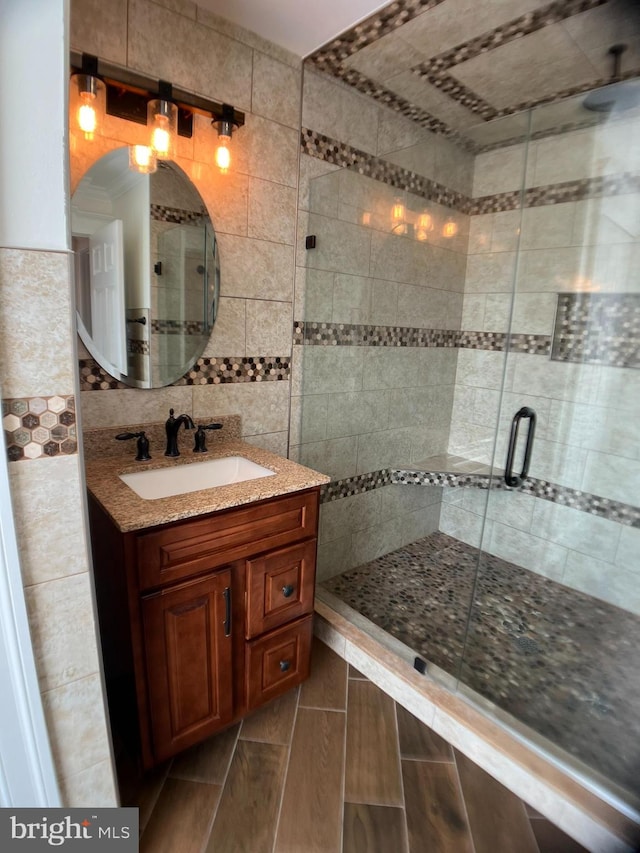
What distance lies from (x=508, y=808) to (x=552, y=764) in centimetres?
20

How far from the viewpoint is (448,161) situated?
283 cm

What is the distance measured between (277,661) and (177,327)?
1.38 m

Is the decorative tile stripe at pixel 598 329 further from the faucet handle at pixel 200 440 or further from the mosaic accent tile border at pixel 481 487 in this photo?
the faucet handle at pixel 200 440

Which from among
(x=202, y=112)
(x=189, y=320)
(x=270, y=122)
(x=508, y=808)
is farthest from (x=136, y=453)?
(x=508, y=808)

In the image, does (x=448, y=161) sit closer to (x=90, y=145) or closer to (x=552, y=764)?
(x=90, y=145)

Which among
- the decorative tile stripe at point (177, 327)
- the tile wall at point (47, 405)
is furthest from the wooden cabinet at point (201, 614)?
the decorative tile stripe at point (177, 327)

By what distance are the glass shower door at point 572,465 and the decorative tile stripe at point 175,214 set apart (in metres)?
1.69

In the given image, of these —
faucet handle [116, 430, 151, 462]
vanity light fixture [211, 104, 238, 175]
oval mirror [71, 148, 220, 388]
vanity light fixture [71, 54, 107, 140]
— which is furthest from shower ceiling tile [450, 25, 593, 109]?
faucet handle [116, 430, 151, 462]

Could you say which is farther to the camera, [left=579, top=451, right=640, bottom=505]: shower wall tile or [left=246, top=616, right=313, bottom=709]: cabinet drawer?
[left=579, top=451, right=640, bottom=505]: shower wall tile

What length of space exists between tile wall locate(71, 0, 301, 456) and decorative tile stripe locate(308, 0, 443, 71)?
136mm

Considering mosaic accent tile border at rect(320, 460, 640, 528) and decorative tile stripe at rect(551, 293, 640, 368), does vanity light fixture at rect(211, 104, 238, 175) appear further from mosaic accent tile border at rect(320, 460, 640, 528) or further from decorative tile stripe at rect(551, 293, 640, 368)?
decorative tile stripe at rect(551, 293, 640, 368)

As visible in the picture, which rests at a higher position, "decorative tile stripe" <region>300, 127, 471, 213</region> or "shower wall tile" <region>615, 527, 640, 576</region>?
"decorative tile stripe" <region>300, 127, 471, 213</region>

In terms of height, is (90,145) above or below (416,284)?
above

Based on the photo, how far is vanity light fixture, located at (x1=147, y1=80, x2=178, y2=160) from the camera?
160 cm
